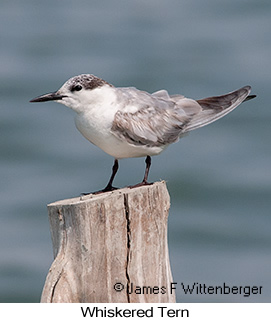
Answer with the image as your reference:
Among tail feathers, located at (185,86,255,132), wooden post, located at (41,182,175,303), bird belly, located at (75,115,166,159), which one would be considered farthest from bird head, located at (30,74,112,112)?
tail feathers, located at (185,86,255,132)

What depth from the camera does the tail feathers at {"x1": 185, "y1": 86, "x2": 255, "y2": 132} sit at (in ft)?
22.1

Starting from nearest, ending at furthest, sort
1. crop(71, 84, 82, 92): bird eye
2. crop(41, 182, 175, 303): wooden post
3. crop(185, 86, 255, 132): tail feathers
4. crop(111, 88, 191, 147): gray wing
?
crop(41, 182, 175, 303): wooden post → crop(71, 84, 82, 92): bird eye → crop(111, 88, 191, 147): gray wing → crop(185, 86, 255, 132): tail feathers

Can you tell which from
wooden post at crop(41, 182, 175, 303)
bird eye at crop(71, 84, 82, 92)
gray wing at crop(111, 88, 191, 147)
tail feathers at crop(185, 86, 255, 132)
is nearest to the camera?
wooden post at crop(41, 182, 175, 303)

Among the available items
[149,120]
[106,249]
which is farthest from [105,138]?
[106,249]

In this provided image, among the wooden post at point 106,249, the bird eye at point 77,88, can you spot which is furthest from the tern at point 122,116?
the wooden post at point 106,249

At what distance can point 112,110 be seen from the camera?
5.95m

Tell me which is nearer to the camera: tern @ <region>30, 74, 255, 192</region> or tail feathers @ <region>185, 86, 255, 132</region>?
tern @ <region>30, 74, 255, 192</region>

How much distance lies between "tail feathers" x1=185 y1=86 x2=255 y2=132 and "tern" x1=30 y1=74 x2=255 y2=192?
51 millimetres

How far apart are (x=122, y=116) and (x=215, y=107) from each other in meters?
1.29

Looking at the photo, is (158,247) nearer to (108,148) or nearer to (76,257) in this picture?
(76,257)

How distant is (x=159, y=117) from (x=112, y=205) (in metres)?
1.60

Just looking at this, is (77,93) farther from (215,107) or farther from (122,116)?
(215,107)

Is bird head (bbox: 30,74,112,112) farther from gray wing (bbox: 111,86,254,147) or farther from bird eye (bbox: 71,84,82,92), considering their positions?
gray wing (bbox: 111,86,254,147)
